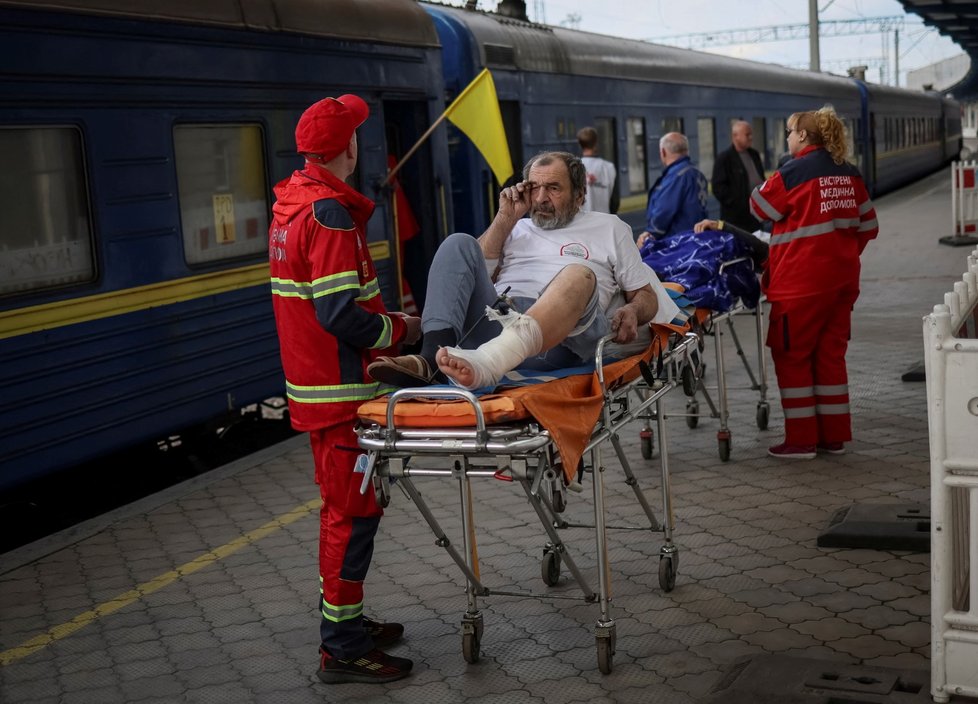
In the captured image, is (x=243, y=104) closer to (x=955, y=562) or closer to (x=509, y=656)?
(x=509, y=656)

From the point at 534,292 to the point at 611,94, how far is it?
9.69 metres

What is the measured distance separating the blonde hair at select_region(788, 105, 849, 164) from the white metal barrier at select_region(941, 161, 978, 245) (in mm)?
12524

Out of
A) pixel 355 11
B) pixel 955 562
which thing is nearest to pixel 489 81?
pixel 355 11

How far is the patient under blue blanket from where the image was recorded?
6640 mm

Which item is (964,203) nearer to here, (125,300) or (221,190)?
(221,190)

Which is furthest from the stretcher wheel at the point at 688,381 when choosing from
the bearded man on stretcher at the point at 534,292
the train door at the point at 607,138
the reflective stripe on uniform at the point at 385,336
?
the train door at the point at 607,138

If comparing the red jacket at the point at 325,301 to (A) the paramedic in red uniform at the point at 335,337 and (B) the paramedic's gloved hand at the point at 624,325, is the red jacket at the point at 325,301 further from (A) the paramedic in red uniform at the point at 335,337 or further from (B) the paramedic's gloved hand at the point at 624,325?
(B) the paramedic's gloved hand at the point at 624,325

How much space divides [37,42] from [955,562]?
4.76 m

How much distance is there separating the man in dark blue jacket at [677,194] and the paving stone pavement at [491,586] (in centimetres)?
178

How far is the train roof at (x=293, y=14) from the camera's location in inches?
256

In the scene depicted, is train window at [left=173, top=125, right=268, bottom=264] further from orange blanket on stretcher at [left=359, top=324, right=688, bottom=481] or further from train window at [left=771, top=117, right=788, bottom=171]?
train window at [left=771, top=117, right=788, bottom=171]

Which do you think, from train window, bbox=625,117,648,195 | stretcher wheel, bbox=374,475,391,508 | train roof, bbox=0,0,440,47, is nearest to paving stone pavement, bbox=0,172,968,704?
stretcher wheel, bbox=374,475,391,508

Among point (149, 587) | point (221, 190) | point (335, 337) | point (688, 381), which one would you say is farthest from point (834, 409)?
point (221, 190)

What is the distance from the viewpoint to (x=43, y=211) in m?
6.21
